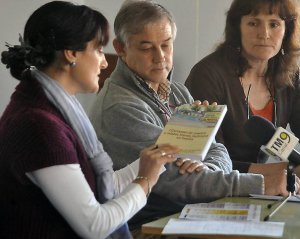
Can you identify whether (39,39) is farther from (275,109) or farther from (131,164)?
(275,109)

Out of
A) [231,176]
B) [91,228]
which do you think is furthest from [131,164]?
[91,228]

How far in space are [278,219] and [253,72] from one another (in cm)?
116

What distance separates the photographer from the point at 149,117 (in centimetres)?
174

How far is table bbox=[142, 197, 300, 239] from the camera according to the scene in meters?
1.26

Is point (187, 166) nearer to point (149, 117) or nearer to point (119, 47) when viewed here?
point (149, 117)

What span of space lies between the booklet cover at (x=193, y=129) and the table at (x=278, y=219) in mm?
189

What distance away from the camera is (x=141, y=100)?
1.78m

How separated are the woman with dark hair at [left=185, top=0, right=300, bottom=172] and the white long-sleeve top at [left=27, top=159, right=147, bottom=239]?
1.05m

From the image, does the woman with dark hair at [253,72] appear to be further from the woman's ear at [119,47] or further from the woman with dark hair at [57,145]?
the woman with dark hair at [57,145]

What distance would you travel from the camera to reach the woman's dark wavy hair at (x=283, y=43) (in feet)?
7.68

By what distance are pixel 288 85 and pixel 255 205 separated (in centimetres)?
106

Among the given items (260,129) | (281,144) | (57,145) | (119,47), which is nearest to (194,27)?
(119,47)

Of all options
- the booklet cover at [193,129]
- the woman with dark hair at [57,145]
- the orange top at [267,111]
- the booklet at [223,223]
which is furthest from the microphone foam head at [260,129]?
the orange top at [267,111]

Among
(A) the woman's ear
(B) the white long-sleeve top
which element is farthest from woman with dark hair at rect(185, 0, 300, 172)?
(B) the white long-sleeve top
